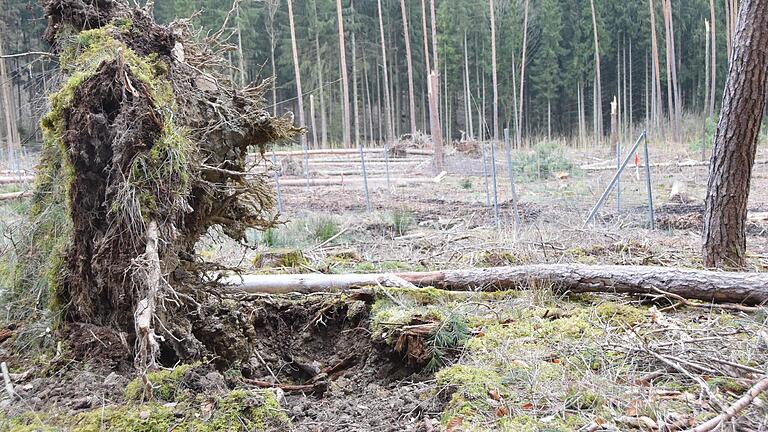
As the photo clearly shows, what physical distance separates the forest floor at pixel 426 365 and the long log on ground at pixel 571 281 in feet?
0.37

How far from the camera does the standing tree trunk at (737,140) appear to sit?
4652 mm

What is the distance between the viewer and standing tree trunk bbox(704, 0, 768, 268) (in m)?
4.65

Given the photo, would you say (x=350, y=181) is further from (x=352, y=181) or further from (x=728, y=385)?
(x=728, y=385)

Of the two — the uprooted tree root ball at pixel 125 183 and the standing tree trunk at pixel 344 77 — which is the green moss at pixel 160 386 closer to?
the uprooted tree root ball at pixel 125 183

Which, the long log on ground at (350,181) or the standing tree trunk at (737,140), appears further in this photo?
the long log on ground at (350,181)

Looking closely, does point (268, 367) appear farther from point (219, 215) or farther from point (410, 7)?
point (410, 7)

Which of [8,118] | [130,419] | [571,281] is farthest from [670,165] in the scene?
[8,118]

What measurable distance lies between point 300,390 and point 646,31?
38.2 m

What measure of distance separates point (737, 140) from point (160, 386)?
15.9 feet

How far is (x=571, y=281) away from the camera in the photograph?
4391mm

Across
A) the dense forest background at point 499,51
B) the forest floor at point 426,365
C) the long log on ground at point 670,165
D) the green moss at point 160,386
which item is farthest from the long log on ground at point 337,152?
the green moss at point 160,386

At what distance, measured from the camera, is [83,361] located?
297 cm

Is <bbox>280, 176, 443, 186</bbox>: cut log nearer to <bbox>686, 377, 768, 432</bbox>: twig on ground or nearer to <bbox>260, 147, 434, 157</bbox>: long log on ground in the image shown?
<bbox>260, 147, 434, 157</bbox>: long log on ground

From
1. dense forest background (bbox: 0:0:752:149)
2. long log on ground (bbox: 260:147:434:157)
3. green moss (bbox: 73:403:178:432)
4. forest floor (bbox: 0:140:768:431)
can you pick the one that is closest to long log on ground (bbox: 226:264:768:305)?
forest floor (bbox: 0:140:768:431)
